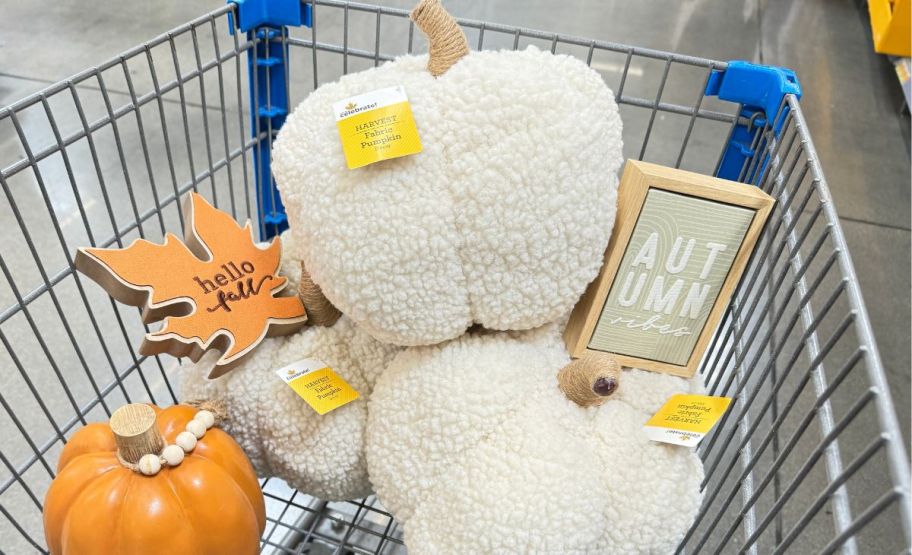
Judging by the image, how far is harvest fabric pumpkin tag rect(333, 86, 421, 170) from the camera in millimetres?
595

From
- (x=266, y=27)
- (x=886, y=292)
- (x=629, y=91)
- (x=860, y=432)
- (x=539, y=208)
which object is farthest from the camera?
(x=629, y=91)

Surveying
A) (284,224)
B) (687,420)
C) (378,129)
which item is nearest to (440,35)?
(378,129)

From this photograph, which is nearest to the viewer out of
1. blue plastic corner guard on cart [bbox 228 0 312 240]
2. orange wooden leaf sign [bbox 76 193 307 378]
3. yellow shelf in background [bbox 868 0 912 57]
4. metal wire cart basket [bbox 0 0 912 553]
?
metal wire cart basket [bbox 0 0 912 553]

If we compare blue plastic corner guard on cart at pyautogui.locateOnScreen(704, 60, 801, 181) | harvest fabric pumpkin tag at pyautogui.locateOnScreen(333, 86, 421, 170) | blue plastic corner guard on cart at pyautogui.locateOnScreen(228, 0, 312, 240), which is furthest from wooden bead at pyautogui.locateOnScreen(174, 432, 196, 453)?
blue plastic corner guard on cart at pyautogui.locateOnScreen(704, 60, 801, 181)

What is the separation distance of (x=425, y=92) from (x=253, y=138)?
479mm

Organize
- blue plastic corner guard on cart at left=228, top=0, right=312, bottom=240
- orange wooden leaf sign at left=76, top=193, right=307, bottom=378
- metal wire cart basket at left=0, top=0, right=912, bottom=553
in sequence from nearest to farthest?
metal wire cart basket at left=0, top=0, right=912, bottom=553 < orange wooden leaf sign at left=76, top=193, right=307, bottom=378 < blue plastic corner guard on cart at left=228, top=0, right=312, bottom=240

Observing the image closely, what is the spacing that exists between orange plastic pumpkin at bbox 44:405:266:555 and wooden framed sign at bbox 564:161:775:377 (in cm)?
39

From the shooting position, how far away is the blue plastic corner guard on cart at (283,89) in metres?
0.75

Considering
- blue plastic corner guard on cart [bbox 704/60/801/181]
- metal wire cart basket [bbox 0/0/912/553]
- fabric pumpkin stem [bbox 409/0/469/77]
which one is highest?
fabric pumpkin stem [bbox 409/0/469/77]

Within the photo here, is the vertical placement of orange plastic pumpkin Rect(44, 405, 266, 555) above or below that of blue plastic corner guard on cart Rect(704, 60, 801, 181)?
below

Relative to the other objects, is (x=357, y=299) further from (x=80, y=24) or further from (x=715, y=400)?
(x=80, y=24)

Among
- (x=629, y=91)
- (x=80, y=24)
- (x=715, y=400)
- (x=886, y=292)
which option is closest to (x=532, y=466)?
(x=715, y=400)

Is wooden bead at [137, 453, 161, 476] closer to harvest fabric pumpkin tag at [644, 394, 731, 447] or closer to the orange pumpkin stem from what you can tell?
the orange pumpkin stem

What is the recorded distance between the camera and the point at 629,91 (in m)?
2.32
